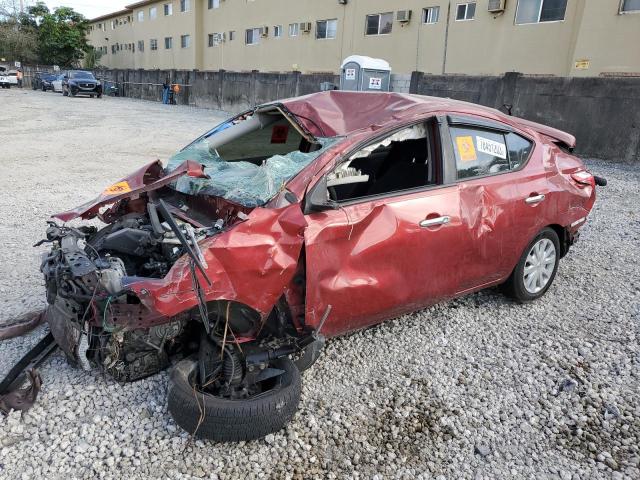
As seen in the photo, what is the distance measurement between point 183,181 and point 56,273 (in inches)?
42.7

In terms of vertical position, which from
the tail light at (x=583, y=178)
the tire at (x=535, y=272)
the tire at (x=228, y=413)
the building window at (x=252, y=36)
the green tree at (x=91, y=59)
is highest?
the building window at (x=252, y=36)

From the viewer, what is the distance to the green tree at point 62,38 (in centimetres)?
4891

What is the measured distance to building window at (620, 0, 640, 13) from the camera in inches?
531

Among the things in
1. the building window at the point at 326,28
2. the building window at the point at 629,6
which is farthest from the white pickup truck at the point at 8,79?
the building window at the point at 629,6

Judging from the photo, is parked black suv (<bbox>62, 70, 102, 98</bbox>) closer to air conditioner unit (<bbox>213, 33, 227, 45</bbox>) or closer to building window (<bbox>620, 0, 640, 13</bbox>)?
air conditioner unit (<bbox>213, 33, 227, 45</bbox>)

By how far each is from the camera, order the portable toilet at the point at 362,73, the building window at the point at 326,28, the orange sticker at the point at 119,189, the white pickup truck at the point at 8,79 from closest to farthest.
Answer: the orange sticker at the point at 119,189
the portable toilet at the point at 362,73
the building window at the point at 326,28
the white pickup truck at the point at 8,79

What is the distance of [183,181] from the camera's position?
333 cm

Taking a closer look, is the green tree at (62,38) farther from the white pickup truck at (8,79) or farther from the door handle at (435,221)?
the door handle at (435,221)

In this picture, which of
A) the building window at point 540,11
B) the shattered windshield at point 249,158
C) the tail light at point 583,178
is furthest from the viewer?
the building window at point 540,11

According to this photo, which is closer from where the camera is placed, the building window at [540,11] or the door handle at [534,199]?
the door handle at [534,199]

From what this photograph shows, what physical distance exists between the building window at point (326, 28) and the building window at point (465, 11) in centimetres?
691

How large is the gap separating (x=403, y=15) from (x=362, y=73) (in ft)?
28.2

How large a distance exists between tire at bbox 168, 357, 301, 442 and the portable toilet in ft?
38.4

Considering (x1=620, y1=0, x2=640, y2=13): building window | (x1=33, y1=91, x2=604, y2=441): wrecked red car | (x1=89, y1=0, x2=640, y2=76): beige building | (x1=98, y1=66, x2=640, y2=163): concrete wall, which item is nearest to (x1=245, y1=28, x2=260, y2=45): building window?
(x1=89, y1=0, x2=640, y2=76): beige building
